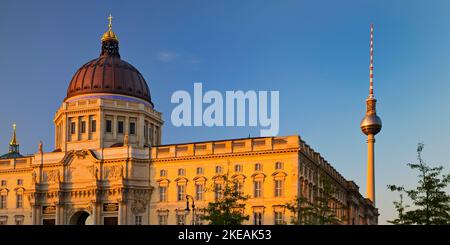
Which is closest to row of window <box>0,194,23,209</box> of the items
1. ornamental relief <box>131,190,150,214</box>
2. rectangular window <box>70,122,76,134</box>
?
rectangular window <box>70,122,76,134</box>

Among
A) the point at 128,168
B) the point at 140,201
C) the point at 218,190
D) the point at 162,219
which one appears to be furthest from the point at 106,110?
the point at 218,190

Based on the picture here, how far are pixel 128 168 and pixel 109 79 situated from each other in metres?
19.6

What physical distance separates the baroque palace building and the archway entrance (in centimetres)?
21

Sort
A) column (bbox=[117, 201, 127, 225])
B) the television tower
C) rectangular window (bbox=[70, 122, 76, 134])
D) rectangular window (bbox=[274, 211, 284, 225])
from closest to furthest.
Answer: rectangular window (bbox=[274, 211, 284, 225])
column (bbox=[117, 201, 127, 225])
rectangular window (bbox=[70, 122, 76, 134])
the television tower

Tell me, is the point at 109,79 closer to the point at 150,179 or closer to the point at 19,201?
the point at 150,179

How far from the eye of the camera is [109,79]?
11319 centimetres

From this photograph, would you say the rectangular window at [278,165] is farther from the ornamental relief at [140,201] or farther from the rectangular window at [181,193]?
the ornamental relief at [140,201]

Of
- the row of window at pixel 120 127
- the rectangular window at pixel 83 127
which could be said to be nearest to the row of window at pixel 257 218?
the row of window at pixel 120 127

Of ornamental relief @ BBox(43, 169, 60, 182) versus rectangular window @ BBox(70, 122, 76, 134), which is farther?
rectangular window @ BBox(70, 122, 76, 134)

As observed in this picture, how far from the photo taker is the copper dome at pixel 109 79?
112750 mm

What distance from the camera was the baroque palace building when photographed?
90.9m

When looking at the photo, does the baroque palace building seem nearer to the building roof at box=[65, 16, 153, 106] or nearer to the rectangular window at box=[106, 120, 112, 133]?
the rectangular window at box=[106, 120, 112, 133]

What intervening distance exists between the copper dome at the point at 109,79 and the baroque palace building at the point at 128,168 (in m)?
0.18
